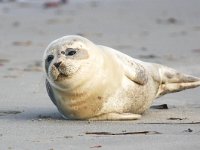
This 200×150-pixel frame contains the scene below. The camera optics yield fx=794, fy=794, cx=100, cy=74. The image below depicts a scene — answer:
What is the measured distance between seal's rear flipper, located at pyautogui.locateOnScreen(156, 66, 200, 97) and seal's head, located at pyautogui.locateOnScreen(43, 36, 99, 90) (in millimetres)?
871

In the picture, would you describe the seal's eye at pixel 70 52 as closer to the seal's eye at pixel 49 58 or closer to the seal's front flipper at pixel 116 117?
the seal's eye at pixel 49 58

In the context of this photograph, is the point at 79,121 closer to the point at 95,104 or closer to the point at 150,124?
the point at 95,104

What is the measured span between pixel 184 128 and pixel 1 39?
6.47m

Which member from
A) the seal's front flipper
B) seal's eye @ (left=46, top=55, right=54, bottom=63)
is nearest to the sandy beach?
the seal's front flipper

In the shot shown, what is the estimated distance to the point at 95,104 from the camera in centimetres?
499

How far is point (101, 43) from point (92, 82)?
5.55 metres

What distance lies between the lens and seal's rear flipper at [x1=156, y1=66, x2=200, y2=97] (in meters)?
5.74

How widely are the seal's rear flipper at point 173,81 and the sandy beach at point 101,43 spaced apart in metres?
0.14

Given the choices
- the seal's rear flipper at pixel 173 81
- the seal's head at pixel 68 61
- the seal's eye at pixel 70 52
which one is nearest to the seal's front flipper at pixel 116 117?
the seal's head at pixel 68 61

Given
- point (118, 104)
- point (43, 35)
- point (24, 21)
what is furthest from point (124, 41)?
point (118, 104)

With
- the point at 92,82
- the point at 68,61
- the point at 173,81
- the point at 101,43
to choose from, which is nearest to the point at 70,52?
the point at 68,61

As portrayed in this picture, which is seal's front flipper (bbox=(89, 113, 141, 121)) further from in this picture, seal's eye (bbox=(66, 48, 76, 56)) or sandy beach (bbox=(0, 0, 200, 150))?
seal's eye (bbox=(66, 48, 76, 56))

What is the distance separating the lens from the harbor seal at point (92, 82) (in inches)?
190

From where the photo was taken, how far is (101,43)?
411 inches
